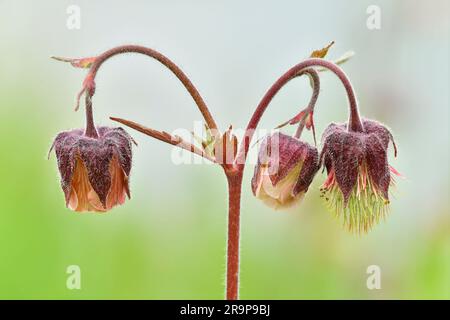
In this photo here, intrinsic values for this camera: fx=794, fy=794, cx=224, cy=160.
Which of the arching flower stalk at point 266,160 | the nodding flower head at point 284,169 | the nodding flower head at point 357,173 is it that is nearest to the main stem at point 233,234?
the arching flower stalk at point 266,160

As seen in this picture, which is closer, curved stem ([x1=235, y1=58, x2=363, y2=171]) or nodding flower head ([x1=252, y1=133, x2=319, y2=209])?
curved stem ([x1=235, y1=58, x2=363, y2=171])

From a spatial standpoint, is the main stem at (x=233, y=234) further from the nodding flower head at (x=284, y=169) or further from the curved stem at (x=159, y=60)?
the curved stem at (x=159, y=60)

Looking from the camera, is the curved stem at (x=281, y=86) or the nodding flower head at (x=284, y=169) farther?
the nodding flower head at (x=284, y=169)

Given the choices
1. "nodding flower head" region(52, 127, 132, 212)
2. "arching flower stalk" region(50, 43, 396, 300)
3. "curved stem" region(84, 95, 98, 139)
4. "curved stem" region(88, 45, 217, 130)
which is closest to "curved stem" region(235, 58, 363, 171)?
"arching flower stalk" region(50, 43, 396, 300)

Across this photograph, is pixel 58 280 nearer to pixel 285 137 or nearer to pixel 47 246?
pixel 47 246

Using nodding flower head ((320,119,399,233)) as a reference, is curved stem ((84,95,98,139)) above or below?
above

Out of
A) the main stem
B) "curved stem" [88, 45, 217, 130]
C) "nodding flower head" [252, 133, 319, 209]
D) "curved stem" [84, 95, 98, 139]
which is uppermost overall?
"curved stem" [88, 45, 217, 130]

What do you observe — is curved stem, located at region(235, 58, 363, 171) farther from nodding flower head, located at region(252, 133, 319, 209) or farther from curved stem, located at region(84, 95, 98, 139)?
curved stem, located at region(84, 95, 98, 139)
